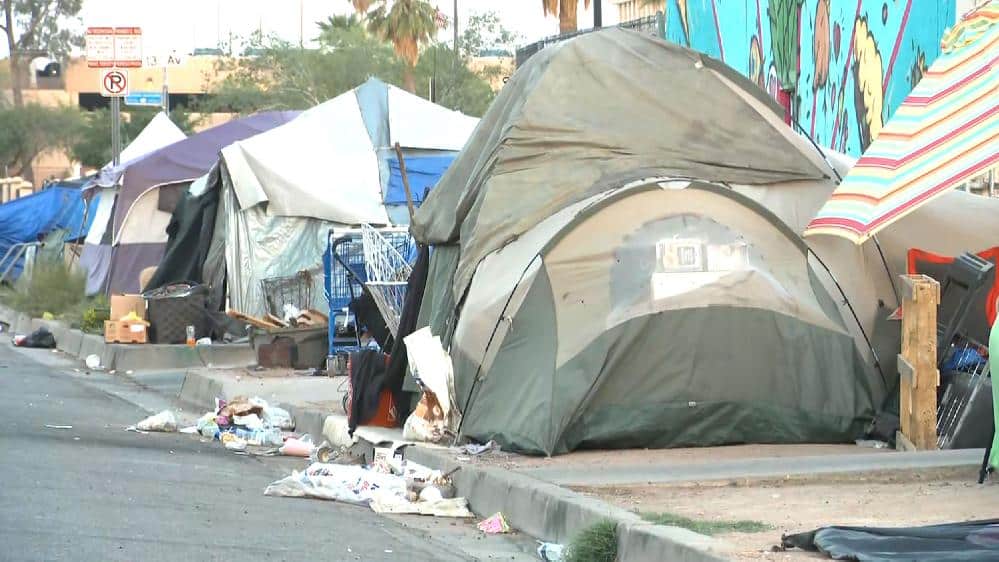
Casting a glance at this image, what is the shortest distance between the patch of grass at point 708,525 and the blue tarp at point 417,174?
14.9m

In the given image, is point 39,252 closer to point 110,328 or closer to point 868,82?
point 110,328

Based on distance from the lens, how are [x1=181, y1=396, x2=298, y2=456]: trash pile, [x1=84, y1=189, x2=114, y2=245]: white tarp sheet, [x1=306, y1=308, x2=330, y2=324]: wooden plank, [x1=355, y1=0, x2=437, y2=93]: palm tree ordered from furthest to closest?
1. [x1=355, y1=0, x2=437, y2=93]: palm tree
2. [x1=84, y1=189, x2=114, y2=245]: white tarp sheet
3. [x1=306, y1=308, x2=330, y2=324]: wooden plank
4. [x1=181, y1=396, x2=298, y2=456]: trash pile

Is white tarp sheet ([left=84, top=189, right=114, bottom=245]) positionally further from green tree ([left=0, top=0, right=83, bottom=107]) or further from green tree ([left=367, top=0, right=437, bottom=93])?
green tree ([left=0, top=0, right=83, bottom=107])

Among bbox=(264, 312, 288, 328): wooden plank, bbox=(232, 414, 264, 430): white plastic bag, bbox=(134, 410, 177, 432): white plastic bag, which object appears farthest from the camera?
A: bbox=(264, 312, 288, 328): wooden plank

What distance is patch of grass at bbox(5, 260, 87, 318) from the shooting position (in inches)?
1089

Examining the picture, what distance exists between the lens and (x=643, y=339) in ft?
34.1

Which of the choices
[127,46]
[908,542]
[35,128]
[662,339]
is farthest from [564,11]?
[35,128]

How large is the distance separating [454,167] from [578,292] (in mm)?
2749

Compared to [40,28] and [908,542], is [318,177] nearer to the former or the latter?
[908,542]

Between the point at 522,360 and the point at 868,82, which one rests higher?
the point at 868,82

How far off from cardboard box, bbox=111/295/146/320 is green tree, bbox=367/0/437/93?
25550 mm

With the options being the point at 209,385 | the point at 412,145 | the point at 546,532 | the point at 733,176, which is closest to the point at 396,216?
the point at 412,145

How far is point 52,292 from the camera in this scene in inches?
1093

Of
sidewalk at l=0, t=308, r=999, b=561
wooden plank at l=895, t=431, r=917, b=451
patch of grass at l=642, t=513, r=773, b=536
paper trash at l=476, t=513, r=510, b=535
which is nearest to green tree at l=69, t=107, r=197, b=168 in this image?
sidewalk at l=0, t=308, r=999, b=561
